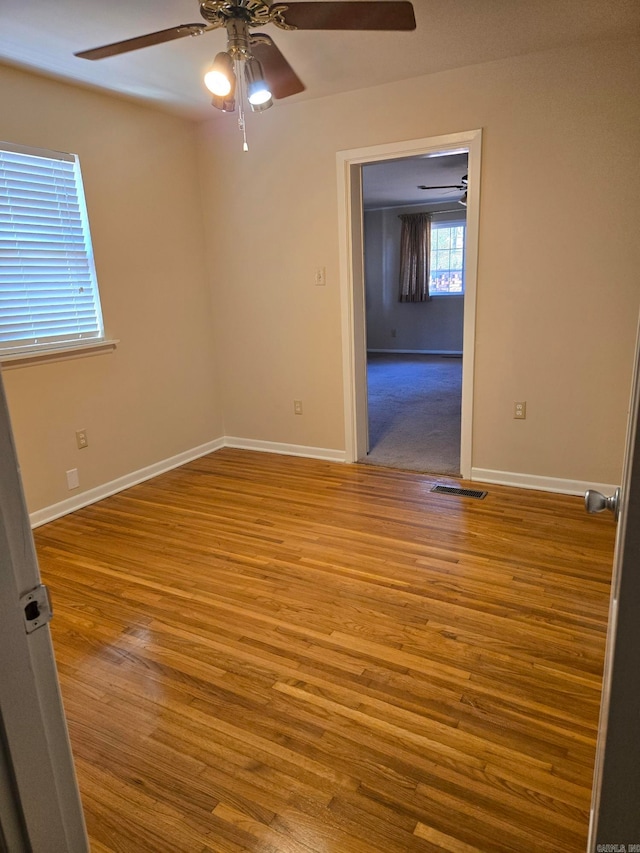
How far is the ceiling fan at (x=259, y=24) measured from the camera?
1.85 metres

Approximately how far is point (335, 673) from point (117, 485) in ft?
7.80

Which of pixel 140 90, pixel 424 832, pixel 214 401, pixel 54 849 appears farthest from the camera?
pixel 214 401

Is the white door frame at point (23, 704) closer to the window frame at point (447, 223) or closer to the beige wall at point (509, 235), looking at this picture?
the beige wall at point (509, 235)

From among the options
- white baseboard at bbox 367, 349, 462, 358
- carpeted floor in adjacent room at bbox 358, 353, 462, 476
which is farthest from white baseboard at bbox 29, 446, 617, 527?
white baseboard at bbox 367, 349, 462, 358

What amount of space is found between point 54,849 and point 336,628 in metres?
1.44

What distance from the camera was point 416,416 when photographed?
5156mm

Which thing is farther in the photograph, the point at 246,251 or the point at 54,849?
the point at 246,251

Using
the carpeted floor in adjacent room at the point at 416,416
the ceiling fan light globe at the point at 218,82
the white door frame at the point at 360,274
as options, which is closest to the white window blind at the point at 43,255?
the ceiling fan light globe at the point at 218,82

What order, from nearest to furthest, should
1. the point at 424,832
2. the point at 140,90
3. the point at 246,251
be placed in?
1. the point at 424,832
2. the point at 140,90
3. the point at 246,251

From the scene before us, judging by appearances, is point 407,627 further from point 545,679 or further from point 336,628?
point 545,679

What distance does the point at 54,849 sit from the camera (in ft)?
2.31

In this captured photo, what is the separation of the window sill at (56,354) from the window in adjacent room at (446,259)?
6830 millimetres

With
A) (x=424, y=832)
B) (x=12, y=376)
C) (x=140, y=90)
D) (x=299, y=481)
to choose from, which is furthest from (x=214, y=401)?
(x=424, y=832)

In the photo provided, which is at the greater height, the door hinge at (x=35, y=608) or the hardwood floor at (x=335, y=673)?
the door hinge at (x=35, y=608)
